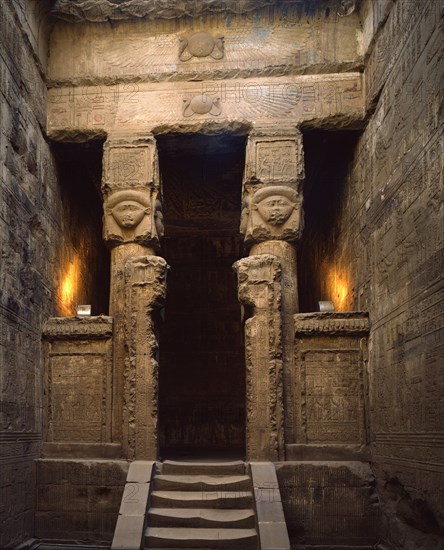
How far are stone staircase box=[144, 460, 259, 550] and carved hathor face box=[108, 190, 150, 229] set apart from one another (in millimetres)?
2928

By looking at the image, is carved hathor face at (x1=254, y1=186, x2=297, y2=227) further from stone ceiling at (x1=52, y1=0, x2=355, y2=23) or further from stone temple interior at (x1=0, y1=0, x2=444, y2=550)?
stone ceiling at (x1=52, y1=0, x2=355, y2=23)

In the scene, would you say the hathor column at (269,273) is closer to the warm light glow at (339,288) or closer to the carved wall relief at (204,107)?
the carved wall relief at (204,107)

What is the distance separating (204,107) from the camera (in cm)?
898

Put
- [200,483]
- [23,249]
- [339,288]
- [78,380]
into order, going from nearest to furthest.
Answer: [200,483]
[23,249]
[78,380]
[339,288]

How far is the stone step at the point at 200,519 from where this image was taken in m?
7.16

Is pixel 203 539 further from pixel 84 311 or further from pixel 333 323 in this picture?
pixel 84 311

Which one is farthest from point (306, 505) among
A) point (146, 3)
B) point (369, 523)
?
point (146, 3)

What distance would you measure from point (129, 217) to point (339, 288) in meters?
3.15

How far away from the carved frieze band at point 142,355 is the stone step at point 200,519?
99 cm

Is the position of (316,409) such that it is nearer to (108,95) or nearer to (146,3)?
(108,95)

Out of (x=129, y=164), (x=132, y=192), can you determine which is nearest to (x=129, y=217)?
(x=132, y=192)

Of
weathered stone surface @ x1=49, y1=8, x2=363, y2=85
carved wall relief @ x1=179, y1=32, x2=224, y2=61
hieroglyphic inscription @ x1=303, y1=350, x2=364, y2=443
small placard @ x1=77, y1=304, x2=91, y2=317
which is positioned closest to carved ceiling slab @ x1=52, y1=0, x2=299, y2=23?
weathered stone surface @ x1=49, y1=8, x2=363, y2=85

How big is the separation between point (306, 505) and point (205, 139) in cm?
462

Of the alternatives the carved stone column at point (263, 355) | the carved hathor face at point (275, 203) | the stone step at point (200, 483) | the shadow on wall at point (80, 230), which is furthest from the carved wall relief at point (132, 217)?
the stone step at point (200, 483)
